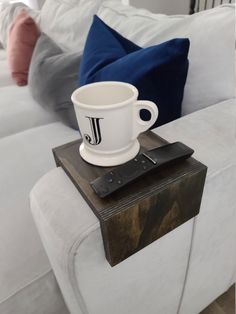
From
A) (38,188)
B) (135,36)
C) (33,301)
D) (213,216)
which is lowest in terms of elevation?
(33,301)

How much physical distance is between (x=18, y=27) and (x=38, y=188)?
1341mm

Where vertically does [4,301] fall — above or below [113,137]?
below

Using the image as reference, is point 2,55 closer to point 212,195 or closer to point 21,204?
point 21,204

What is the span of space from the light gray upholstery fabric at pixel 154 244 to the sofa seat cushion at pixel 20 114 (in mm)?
755

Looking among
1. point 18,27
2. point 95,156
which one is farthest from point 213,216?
point 18,27

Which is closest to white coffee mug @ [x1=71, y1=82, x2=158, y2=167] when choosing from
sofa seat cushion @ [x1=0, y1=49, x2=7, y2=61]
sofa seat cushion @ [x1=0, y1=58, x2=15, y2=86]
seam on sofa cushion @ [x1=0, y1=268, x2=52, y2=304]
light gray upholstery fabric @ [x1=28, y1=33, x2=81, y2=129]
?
seam on sofa cushion @ [x1=0, y1=268, x2=52, y2=304]

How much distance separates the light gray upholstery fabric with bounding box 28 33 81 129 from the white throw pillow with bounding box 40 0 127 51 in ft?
0.45

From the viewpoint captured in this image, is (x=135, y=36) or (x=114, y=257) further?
(x=135, y=36)

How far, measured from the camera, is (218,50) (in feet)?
2.23

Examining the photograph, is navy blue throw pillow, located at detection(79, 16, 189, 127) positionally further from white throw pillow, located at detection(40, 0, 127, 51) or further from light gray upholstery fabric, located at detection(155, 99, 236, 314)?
white throw pillow, located at detection(40, 0, 127, 51)

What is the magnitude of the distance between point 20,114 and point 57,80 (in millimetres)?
289

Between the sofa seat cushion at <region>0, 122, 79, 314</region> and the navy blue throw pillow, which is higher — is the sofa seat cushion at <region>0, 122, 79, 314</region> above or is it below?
below

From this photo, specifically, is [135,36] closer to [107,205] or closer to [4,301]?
[107,205]

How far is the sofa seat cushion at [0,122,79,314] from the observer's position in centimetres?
59
